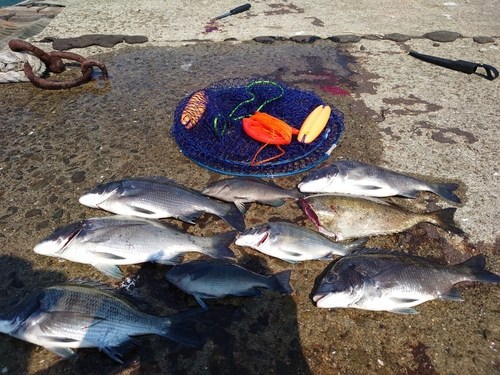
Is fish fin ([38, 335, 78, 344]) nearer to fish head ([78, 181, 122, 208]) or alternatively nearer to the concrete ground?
the concrete ground

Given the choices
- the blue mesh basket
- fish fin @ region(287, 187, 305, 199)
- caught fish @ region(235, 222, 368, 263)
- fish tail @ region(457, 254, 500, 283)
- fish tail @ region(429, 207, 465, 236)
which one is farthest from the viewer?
the blue mesh basket

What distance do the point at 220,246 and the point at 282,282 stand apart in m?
0.61

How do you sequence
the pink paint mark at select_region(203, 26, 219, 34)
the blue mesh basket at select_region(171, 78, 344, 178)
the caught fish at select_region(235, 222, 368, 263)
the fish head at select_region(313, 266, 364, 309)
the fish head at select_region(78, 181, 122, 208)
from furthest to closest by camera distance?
1. the pink paint mark at select_region(203, 26, 219, 34)
2. the blue mesh basket at select_region(171, 78, 344, 178)
3. the fish head at select_region(78, 181, 122, 208)
4. the caught fish at select_region(235, 222, 368, 263)
5. the fish head at select_region(313, 266, 364, 309)

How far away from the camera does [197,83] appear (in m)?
6.04

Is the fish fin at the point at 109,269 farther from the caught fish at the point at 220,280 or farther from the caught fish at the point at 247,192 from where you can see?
the caught fish at the point at 247,192

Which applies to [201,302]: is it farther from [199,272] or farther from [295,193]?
[295,193]

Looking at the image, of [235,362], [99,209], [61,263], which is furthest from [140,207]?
[235,362]

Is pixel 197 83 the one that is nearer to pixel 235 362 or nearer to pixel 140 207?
pixel 140 207

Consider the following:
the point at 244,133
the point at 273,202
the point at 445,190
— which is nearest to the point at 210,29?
the point at 244,133

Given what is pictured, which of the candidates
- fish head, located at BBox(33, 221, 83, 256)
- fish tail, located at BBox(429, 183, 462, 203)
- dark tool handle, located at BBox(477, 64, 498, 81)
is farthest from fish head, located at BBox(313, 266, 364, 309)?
dark tool handle, located at BBox(477, 64, 498, 81)

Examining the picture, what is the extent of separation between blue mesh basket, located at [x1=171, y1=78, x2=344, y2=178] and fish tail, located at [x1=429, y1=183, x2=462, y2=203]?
1210 mm

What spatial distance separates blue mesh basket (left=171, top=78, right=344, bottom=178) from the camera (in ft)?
13.4

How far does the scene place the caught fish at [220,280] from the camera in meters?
2.76

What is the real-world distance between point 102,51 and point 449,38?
7027mm
